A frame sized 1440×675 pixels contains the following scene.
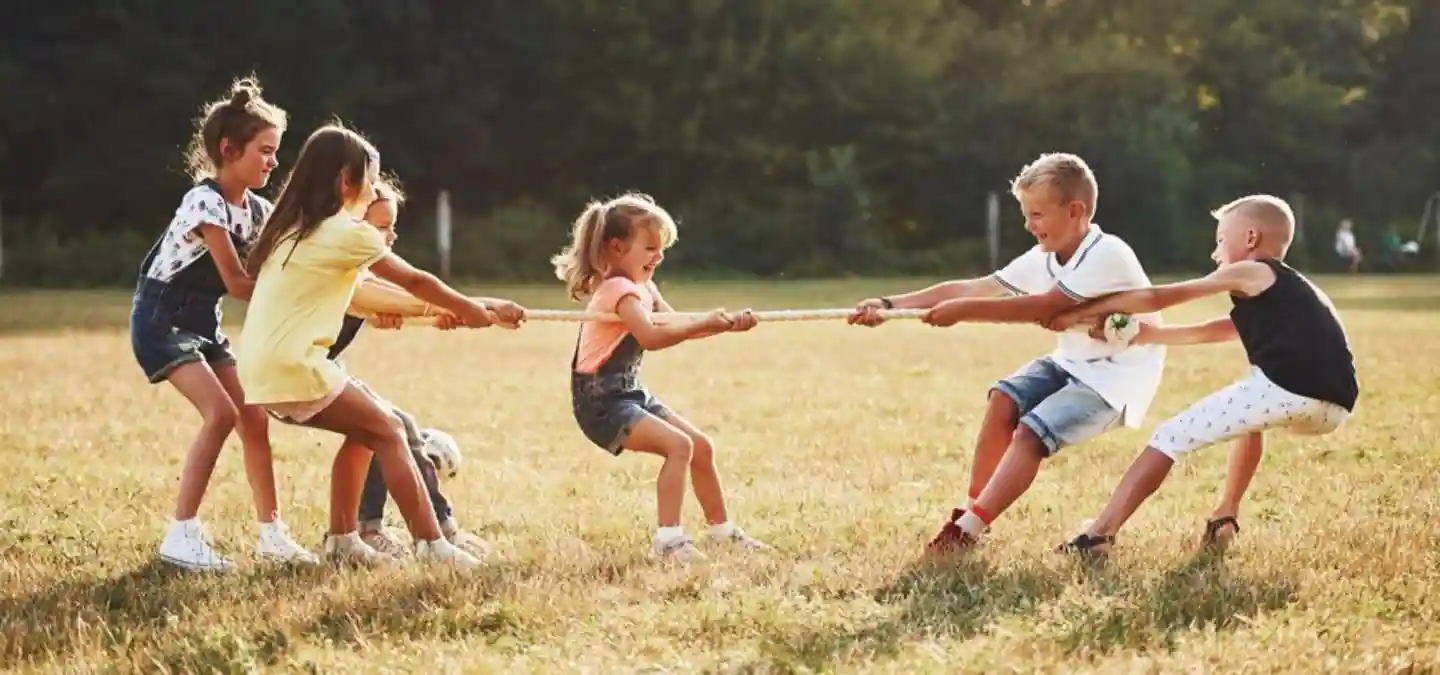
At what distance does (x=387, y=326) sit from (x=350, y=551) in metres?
0.83

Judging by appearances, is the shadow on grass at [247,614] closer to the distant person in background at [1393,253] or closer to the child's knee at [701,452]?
the child's knee at [701,452]

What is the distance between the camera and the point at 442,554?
591cm

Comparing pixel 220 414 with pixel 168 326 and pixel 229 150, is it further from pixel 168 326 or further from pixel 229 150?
pixel 229 150

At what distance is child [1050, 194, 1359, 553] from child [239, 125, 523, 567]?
224cm

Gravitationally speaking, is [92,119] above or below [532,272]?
above

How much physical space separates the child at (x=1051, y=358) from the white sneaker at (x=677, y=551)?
32.1 inches

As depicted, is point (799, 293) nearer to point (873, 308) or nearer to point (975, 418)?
point (975, 418)

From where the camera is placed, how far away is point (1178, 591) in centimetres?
527

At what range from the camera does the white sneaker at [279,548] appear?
612 cm

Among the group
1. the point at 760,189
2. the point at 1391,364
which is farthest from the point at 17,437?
the point at 760,189

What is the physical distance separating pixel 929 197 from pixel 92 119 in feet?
64.7

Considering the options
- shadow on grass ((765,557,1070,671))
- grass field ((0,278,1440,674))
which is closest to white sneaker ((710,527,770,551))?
grass field ((0,278,1440,674))

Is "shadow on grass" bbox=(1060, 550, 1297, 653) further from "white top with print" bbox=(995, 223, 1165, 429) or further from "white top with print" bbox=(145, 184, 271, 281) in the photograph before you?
"white top with print" bbox=(145, 184, 271, 281)

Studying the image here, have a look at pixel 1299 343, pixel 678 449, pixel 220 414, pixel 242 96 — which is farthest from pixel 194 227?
pixel 1299 343
